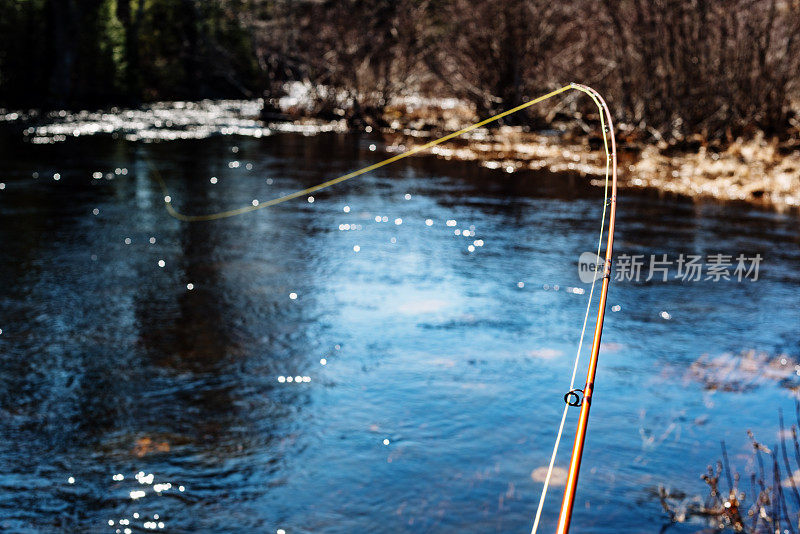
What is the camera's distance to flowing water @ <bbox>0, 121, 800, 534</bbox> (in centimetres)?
445

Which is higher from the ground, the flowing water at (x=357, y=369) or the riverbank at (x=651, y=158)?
the riverbank at (x=651, y=158)

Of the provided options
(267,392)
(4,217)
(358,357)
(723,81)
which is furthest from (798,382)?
(723,81)

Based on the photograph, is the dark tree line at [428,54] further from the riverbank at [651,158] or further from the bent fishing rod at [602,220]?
the bent fishing rod at [602,220]

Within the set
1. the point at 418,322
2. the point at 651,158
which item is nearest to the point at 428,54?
the point at 651,158

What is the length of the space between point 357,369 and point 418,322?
120cm

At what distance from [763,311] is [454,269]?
2953 mm

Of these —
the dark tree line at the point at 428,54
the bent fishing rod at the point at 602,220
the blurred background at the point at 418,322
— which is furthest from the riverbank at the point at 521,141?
the bent fishing rod at the point at 602,220

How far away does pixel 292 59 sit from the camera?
1351 inches

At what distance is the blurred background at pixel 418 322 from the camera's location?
14.7 ft

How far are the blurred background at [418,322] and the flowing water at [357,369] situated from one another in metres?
0.02

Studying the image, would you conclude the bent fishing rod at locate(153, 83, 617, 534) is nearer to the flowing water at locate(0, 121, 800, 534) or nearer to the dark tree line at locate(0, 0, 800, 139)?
the flowing water at locate(0, 121, 800, 534)

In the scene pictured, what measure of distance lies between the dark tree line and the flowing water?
713 cm
